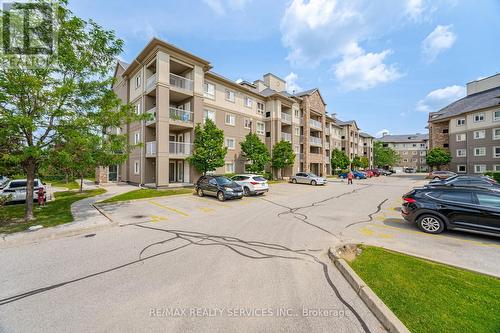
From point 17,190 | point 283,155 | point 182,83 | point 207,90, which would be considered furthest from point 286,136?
point 17,190

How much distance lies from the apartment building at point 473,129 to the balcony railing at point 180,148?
43263 millimetres

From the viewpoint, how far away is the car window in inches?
259

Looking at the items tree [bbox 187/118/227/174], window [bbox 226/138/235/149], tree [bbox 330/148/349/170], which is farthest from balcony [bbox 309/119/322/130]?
tree [bbox 187/118/227/174]

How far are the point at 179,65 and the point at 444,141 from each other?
47036 mm

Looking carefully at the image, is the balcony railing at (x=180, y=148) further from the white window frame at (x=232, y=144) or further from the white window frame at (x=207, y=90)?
the white window frame at (x=207, y=90)

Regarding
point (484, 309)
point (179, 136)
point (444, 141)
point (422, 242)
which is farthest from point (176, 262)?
point (444, 141)

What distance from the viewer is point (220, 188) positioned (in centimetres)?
1444

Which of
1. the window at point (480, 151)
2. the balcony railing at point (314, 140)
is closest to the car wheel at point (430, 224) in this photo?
the balcony railing at point (314, 140)

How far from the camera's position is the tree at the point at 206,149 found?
762 inches

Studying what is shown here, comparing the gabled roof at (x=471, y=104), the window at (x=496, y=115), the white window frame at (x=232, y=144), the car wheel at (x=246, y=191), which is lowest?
the car wheel at (x=246, y=191)

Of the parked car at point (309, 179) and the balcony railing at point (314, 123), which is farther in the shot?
the balcony railing at point (314, 123)

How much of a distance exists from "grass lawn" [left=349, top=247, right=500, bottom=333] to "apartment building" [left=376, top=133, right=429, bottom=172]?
320 feet

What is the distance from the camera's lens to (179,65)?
2036 centimetres

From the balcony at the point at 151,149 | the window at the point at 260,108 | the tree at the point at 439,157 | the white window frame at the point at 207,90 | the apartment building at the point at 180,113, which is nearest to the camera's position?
the apartment building at the point at 180,113
